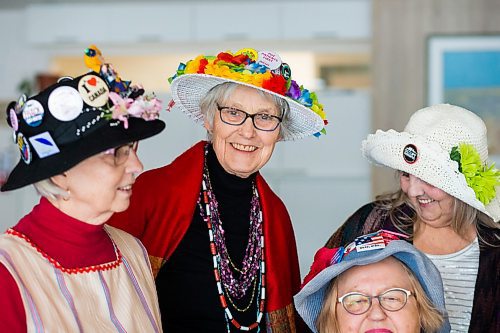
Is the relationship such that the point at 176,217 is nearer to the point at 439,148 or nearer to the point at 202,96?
the point at 202,96

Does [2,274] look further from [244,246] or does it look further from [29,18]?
[29,18]

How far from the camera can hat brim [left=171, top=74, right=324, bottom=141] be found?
92.4 inches

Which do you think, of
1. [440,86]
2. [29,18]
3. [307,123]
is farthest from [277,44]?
[307,123]

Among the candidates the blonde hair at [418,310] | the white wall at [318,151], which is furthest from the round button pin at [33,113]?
the white wall at [318,151]

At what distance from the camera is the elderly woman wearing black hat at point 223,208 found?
233 cm

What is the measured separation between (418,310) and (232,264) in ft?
2.06

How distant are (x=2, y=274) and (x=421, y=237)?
4.59 feet

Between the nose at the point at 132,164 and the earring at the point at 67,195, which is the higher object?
the nose at the point at 132,164

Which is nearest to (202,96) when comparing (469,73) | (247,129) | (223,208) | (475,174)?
(247,129)

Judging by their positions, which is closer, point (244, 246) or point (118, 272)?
point (118, 272)

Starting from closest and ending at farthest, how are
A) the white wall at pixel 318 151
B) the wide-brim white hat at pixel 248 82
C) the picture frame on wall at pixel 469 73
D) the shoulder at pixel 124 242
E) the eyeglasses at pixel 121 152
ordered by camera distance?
the eyeglasses at pixel 121 152, the shoulder at pixel 124 242, the wide-brim white hat at pixel 248 82, the picture frame on wall at pixel 469 73, the white wall at pixel 318 151

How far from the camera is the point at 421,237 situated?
2508mm

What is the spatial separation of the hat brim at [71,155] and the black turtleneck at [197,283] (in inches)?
28.5

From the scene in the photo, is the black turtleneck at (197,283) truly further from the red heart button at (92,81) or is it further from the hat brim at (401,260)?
the red heart button at (92,81)
